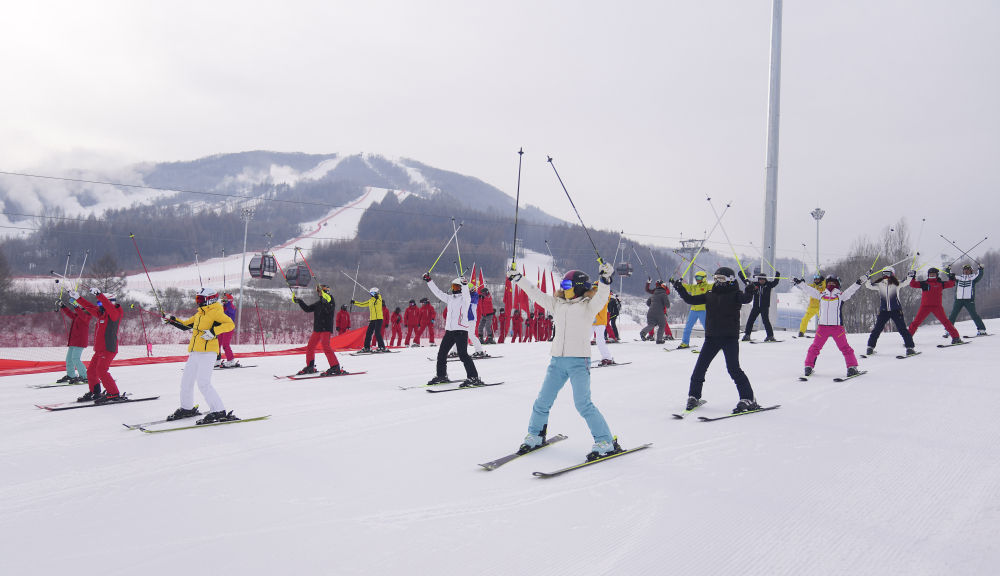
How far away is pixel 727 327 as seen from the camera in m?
6.35

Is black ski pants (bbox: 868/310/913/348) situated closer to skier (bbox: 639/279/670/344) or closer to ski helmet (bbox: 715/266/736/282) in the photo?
skier (bbox: 639/279/670/344)

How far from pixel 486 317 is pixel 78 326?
12120 mm

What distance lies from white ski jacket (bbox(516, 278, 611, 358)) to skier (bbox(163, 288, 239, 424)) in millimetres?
3742

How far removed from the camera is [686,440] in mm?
5250

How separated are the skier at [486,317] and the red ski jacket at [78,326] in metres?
10.5

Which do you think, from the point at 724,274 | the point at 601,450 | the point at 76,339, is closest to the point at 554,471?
the point at 601,450

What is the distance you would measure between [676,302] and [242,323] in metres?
70.3

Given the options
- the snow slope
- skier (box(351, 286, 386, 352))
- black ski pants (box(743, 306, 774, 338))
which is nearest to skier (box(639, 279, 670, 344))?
black ski pants (box(743, 306, 774, 338))

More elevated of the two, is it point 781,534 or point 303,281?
point 303,281

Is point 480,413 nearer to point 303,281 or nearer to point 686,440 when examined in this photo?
point 686,440

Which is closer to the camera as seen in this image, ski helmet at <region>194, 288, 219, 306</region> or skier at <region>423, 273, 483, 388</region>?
ski helmet at <region>194, 288, 219, 306</region>

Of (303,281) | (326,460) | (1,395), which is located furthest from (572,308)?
(303,281)

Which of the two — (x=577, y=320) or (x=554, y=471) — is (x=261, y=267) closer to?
(x=577, y=320)

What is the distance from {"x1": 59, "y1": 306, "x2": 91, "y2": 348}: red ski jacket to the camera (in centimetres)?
905
